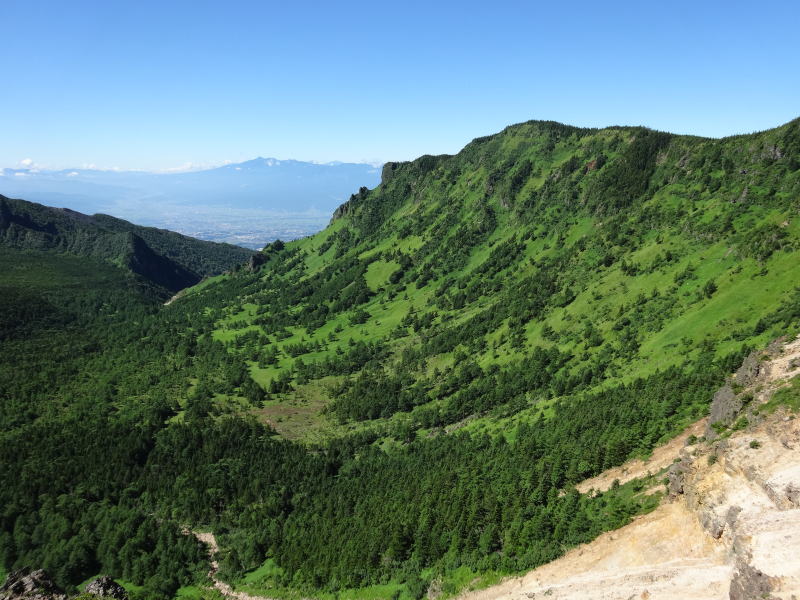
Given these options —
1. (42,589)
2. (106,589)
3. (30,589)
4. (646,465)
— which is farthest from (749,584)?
Answer: (30,589)

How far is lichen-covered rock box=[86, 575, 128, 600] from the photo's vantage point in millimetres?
74188

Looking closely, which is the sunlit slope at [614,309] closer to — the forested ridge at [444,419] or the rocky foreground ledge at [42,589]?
the forested ridge at [444,419]

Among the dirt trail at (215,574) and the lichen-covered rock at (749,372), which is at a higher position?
the lichen-covered rock at (749,372)

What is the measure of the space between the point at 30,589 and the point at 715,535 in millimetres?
88413

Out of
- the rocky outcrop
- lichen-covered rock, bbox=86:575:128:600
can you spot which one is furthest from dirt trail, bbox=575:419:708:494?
the rocky outcrop

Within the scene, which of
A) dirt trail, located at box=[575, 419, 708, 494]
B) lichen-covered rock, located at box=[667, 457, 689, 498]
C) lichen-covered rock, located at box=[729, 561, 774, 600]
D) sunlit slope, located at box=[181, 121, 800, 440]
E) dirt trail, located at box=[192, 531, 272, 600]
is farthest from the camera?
sunlit slope, located at box=[181, 121, 800, 440]

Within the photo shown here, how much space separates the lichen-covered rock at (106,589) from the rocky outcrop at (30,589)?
497cm

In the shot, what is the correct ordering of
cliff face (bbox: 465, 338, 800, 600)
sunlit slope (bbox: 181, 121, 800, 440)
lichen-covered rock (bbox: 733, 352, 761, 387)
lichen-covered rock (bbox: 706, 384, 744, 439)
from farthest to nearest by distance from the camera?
sunlit slope (bbox: 181, 121, 800, 440) < lichen-covered rock (bbox: 733, 352, 761, 387) < lichen-covered rock (bbox: 706, 384, 744, 439) < cliff face (bbox: 465, 338, 800, 600)

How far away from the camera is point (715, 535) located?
43.0 m

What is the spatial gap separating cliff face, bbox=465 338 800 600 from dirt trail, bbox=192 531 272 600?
46.1 meters

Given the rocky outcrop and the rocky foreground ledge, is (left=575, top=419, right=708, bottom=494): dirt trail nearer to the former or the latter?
the rocky foreground ledge

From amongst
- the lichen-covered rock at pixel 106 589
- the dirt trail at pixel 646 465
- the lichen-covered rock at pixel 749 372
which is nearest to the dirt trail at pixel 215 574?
the lichen-covered rock at pixel 106 589

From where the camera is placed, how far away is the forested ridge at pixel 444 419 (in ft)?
234

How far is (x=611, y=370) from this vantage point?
357 feet
